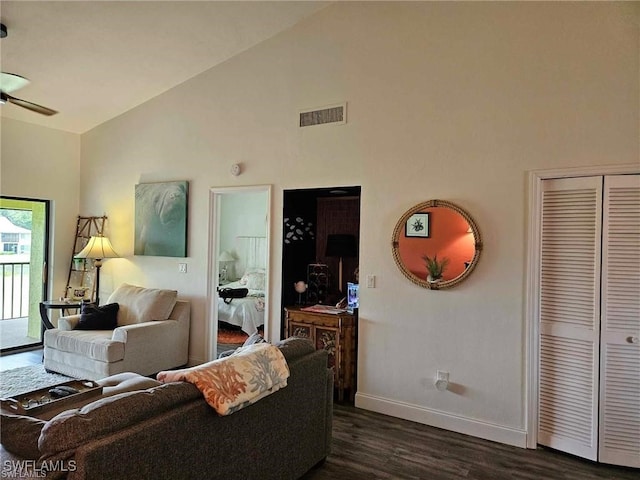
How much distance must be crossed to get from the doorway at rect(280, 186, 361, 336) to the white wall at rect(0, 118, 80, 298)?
3.54m

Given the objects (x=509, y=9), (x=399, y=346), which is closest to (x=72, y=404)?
(x=399, y=346)

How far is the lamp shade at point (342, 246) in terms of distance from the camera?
4328mm

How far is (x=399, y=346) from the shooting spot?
3584 mm

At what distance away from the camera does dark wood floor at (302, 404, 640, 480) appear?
2.71 meters

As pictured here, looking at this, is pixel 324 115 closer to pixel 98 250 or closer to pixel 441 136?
pixel 441 136

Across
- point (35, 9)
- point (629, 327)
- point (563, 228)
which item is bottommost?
point (629, 327)

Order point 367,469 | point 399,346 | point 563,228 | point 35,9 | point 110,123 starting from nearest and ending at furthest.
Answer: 1. point 367,469
2. point 563,228
3. point 35,9
4. point 399,346
5. point 110,123

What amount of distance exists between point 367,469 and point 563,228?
2216 millimetres

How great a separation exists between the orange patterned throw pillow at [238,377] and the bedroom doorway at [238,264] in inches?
84.5

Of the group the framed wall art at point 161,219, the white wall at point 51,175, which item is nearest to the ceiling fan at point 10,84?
the framed wall art at point 161,219

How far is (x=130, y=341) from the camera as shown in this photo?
410cm

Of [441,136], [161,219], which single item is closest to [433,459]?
[441,136]

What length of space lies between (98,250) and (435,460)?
4.55 m

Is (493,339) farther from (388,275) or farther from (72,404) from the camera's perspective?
(72,404)
